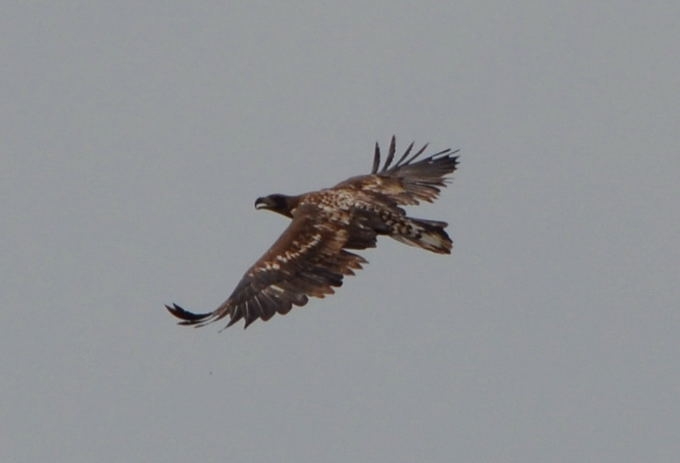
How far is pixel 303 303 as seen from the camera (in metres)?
27.8

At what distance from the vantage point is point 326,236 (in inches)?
1136

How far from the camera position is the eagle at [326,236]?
91.2 feet

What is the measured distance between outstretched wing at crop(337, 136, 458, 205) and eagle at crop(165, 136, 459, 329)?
0.04 feet

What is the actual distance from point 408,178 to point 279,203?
2299 millimetres

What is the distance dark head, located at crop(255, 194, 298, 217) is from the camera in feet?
99.8

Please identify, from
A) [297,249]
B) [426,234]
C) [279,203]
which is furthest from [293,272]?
[279,203]

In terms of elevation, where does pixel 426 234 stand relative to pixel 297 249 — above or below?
above

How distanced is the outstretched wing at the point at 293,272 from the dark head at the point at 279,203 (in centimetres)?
122

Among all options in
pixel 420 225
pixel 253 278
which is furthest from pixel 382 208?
pixel 253 278

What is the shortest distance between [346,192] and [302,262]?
2.42 meters

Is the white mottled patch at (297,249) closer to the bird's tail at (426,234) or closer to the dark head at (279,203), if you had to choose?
the bird's tail at (426,234)

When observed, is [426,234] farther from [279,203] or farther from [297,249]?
[279,203]

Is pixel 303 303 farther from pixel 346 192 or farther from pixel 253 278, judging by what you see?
pixel 346 192

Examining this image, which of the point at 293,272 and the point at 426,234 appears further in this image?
the point at 426,234
